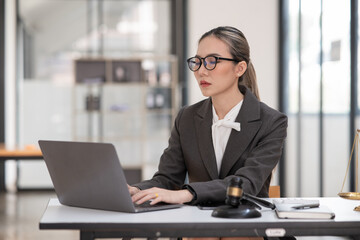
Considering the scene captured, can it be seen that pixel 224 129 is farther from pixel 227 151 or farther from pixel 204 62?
pixel 204 62

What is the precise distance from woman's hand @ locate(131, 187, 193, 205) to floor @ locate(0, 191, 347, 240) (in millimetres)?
2733

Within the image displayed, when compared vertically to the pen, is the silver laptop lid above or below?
above

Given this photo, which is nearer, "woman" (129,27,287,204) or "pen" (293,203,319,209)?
"pen" (293,203,319,209)

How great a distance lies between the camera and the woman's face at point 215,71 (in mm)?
2467

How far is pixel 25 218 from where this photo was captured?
643cm

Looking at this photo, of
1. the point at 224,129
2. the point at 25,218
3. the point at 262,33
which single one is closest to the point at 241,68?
the point at 224,129

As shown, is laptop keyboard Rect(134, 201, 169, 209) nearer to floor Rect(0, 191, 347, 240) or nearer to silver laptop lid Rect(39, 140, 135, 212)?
silver laptop lid Rect(39, 140, 135, 212)

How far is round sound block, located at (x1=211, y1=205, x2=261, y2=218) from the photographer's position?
1.94m

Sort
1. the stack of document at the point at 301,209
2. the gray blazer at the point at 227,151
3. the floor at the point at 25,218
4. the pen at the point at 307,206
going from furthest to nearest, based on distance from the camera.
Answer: the floor at the point at 25,218, the gray blazer at the point at 227,151, the pen at the point at 307,206, the stack of document at the point at 301,209

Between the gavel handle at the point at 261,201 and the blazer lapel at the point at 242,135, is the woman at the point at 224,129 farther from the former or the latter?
the gavel handle at the point at 261,201

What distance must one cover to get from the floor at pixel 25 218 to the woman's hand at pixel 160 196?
2733 millimetres

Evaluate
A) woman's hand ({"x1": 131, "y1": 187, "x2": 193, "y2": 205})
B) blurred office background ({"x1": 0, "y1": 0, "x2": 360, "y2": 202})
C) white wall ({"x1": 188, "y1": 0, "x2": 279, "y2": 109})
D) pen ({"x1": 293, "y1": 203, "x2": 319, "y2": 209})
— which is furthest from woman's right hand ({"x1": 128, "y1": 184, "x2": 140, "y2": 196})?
blurred office background ({"x1": 0, "y1": 0, "x2": 360, "y2": 202})

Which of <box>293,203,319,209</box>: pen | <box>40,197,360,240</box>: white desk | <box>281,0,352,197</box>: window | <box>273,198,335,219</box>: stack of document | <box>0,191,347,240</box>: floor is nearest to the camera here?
<box>40,197,360,240</box>: white desk

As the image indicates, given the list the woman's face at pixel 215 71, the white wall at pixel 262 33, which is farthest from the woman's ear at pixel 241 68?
the white wall at pixel 262 33
